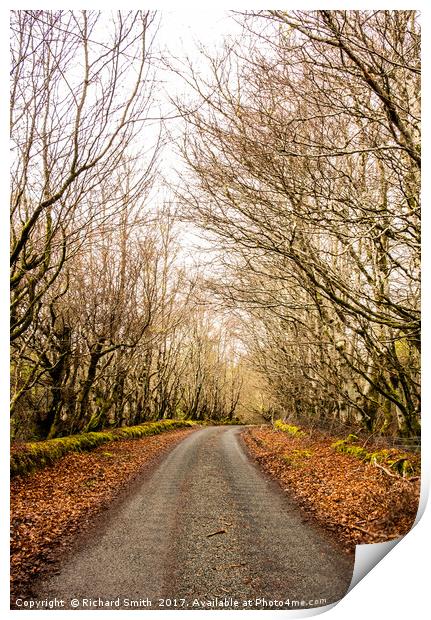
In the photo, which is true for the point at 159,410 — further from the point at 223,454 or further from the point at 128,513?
the point at 128,513

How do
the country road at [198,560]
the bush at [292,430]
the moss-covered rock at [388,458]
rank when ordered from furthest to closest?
the bush at [292,430], the moss-covered rock at [388,458], the country road at [198,560]

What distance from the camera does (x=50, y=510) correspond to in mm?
3299

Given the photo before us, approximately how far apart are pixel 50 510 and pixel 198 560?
1180mm

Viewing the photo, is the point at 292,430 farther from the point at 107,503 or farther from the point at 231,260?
the point at 107,503

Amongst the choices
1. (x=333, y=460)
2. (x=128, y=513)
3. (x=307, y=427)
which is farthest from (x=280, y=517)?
(x=307, y=427)

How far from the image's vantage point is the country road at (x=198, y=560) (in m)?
2.91

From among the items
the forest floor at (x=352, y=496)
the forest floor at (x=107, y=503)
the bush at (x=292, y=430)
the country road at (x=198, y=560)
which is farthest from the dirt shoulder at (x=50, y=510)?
the bush at (x=292, y=430)

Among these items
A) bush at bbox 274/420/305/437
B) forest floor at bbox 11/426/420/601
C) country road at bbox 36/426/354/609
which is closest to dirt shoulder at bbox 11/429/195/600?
forest floor at bbox 11/426/420/601

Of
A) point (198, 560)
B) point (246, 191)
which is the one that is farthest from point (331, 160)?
point (198, 560)

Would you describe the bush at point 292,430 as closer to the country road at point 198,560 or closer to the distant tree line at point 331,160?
the distant tree line at point 331,160

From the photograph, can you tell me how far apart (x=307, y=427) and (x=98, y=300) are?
5.89 m

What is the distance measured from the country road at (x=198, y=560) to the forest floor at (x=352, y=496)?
0.19 meters
